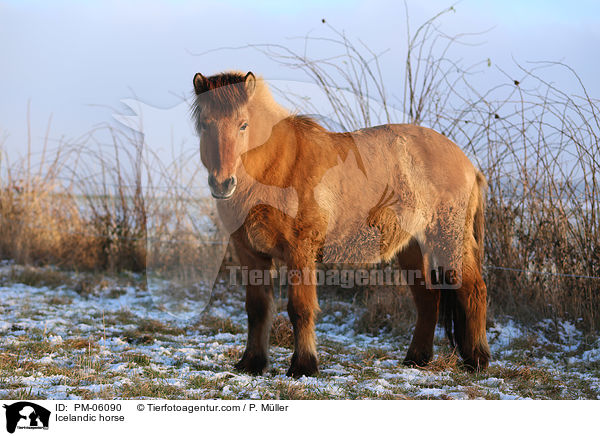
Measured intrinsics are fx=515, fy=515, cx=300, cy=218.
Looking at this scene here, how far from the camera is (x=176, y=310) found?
6.31 metres

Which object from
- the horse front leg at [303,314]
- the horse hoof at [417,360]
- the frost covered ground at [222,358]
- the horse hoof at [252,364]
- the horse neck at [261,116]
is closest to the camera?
the frost covered ground at [222,358]

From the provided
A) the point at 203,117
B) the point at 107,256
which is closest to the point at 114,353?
the point at 203,117

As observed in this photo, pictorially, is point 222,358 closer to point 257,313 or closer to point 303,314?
point 257,313

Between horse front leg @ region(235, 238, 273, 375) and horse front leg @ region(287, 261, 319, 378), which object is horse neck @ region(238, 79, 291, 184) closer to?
horse front leg @ region(235, 238, 273, 375)

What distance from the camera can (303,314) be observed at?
3.92 m

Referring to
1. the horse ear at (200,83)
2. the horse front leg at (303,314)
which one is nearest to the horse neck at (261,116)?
the horse ear at (200,83)

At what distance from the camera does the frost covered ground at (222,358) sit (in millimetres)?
3537

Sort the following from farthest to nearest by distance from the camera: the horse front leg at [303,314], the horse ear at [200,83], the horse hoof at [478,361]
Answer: the horse hoof at [478,361], the horse front leg at [303,314], the horse ear at [200,83]

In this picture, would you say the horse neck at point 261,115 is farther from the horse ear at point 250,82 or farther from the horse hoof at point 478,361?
the horse hoof at point 478,361

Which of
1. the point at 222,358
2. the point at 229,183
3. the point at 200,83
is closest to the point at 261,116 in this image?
the point at 200,83

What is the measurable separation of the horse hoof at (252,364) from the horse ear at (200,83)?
2.12 metres

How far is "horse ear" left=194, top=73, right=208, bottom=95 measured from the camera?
3.65 m
